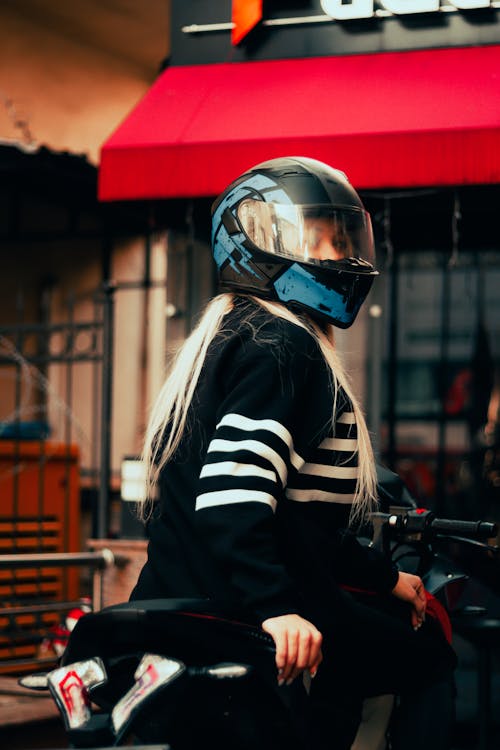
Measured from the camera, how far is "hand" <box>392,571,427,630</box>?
2418mm

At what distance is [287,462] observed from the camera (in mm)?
2203

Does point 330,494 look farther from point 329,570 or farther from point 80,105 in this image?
point 80,105

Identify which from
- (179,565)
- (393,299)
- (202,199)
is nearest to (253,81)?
(202,199)

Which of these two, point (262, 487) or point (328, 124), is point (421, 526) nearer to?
point (262, 487)

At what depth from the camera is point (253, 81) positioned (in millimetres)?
6531

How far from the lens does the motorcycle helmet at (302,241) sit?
8.04ft

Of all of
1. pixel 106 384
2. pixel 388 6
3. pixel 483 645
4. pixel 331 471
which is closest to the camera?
pixel 331 471

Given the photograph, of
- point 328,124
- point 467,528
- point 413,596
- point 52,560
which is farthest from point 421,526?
point 328,124

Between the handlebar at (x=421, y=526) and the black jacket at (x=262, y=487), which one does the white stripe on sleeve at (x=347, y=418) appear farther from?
the handlebar at (x=421, y=526)

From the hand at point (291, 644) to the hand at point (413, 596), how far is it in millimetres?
399

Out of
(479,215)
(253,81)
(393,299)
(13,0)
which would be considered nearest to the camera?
(253,81)

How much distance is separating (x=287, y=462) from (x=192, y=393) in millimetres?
284

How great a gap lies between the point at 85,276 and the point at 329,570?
9465 millimetres

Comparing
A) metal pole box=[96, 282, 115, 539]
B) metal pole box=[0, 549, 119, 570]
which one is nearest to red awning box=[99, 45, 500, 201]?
metal pole box=[96, 282, 115, 539]
